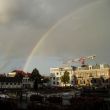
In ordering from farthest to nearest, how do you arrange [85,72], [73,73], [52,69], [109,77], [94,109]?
[52,69] < [73,73] < [85,72] < [109,77] < [94,109]

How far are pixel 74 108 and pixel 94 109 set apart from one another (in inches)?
155

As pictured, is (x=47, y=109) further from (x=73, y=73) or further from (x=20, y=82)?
(x=73, y=73)

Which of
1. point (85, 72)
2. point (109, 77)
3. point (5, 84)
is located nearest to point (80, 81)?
point (85, 72)

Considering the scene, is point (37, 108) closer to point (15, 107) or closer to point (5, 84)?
point (15, 107)

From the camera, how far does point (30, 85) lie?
385 ft

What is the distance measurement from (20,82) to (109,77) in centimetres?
4442

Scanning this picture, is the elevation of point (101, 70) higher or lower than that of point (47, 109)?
higher

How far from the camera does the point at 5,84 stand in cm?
10975

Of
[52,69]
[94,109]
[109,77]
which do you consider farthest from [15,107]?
[52,69]

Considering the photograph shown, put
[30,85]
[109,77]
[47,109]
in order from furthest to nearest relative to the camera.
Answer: [109,77] → [30,85] → [47,109]

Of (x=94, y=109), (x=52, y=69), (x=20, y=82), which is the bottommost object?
(x=94, y=109)

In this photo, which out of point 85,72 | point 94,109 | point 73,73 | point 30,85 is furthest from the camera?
point 73,73

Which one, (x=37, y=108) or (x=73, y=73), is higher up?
(x=73, y=73)

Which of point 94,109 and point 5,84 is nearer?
point 94,109
